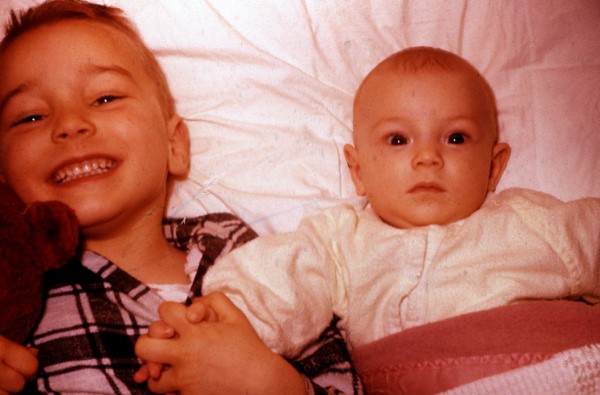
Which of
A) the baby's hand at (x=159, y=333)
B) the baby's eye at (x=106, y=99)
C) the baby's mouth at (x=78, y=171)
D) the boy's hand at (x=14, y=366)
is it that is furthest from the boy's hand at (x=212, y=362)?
the baby's eye at (x=106, y=99)

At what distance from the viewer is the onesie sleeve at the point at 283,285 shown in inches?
32.6

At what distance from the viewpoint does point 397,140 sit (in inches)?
37.6

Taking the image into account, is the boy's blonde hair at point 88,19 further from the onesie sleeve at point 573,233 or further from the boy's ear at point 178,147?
the onesie sleeve at point 573,233

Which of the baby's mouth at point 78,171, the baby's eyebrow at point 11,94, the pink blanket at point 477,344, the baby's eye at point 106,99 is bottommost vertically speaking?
the pink blanket at point 477,344

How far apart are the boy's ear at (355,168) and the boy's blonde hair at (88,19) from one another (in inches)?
13.1

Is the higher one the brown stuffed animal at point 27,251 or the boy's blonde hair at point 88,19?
the boy's blonde hair at point 88,19

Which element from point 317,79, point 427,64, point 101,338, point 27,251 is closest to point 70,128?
point 27,251

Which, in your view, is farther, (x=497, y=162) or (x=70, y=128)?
(x=497, y=162)

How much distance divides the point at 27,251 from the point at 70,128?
0.20 m

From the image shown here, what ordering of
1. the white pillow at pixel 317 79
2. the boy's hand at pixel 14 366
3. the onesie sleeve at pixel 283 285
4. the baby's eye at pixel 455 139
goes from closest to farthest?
the boy's hand at pixel 14 366, the onesie sleeve at pixel 283 285, the baby's eye at pixel 455 139, the white pillow at pixel 317 79

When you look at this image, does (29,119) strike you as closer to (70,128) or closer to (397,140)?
(70,128)

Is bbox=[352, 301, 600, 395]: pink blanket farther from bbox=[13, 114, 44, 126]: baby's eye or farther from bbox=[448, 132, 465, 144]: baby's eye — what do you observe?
bbox=[13, 114, 44, 126]: baby's eye

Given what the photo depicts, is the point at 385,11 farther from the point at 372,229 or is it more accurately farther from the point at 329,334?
the point at 329,334

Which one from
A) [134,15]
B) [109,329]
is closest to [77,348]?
[109,329]
